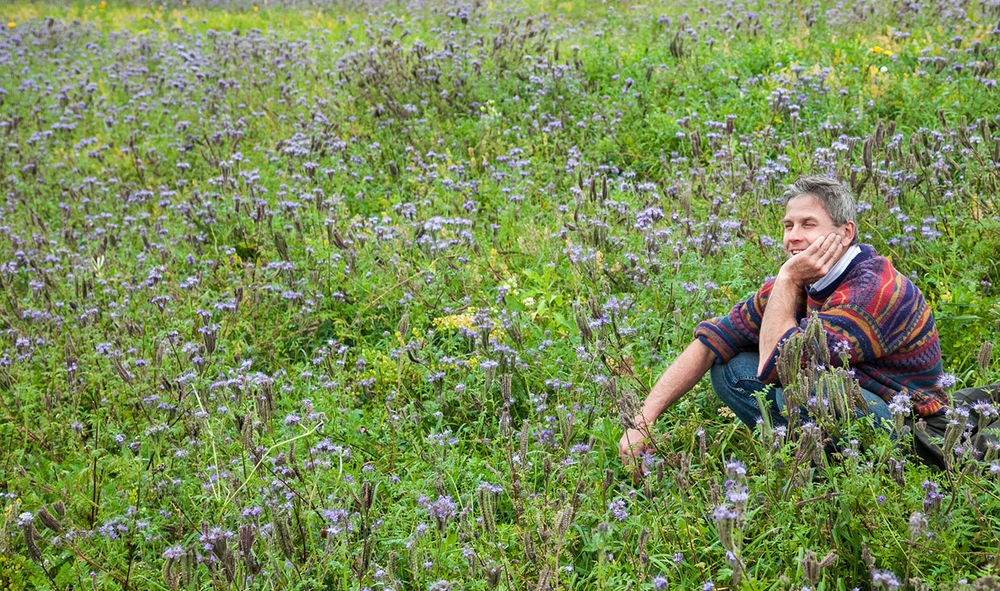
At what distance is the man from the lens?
11.1 feet

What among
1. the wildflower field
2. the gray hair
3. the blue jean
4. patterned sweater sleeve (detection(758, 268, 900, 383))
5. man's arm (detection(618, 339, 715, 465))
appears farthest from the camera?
man's arm (detection(618, 339, 715, 465))

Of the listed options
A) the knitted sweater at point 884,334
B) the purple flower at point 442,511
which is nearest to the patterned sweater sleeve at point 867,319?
the knitted sweater at point 884,334

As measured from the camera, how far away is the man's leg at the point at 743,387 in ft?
11.8

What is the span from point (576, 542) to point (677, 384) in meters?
0.84

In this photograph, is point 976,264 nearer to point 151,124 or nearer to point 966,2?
point 966,2

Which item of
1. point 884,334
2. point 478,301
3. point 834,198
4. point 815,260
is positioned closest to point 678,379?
point 815,260

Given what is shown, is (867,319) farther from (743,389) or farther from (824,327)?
(743,389)

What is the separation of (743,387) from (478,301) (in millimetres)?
1853

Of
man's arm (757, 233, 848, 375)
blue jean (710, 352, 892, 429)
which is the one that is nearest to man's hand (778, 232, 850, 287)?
man's arm (757, 233, 848, 375)

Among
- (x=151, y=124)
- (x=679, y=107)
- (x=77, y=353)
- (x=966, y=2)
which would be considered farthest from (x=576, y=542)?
(x=966, y=2)

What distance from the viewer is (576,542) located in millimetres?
3350

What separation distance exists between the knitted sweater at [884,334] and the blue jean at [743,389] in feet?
0.35

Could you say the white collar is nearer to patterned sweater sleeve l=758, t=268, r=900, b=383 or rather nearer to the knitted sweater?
the knitted sweater

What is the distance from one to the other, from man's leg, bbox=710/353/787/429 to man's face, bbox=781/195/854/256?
47cm
